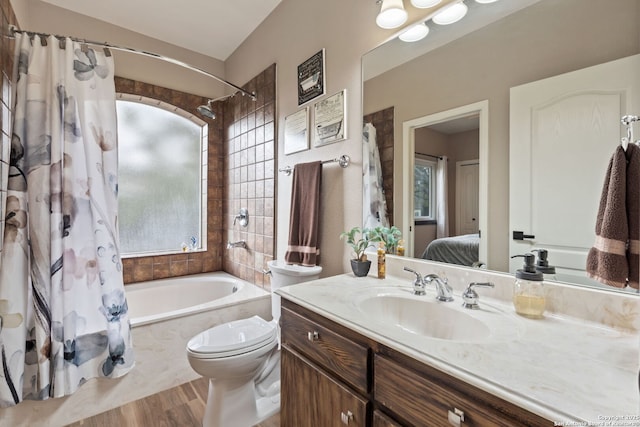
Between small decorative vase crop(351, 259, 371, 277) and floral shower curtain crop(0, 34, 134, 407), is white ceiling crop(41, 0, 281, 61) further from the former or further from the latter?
small decorative vase crop(351, 259, 371, 277)

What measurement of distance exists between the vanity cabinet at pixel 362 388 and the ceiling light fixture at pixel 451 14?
52.6 inches

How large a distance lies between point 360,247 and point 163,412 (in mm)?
1509

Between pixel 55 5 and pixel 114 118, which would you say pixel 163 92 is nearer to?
pixel 55 5

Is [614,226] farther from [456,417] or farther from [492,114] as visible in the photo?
[456,417]

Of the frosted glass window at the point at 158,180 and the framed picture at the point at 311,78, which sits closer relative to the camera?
the framed picture at the point at 311,78

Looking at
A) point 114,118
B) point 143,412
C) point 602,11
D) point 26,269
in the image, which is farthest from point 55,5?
point 602,11

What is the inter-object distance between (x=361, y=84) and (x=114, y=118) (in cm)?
144

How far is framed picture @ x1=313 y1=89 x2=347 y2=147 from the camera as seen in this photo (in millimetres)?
1669

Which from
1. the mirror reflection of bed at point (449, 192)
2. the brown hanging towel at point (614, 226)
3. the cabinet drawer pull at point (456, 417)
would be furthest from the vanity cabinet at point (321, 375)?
the brown hanging towel at point (614, 226)

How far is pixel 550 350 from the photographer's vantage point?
0.69 metres

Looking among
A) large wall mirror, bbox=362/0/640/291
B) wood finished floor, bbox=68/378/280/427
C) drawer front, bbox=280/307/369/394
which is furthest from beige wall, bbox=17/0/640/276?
wood finished floor, bbox=68/378/280/427

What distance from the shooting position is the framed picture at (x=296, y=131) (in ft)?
6.37

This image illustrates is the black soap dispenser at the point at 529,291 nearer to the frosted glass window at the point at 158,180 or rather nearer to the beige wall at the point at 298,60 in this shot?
the beige wall at the point at 298,60

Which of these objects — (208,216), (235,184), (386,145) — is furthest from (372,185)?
(208,216)
